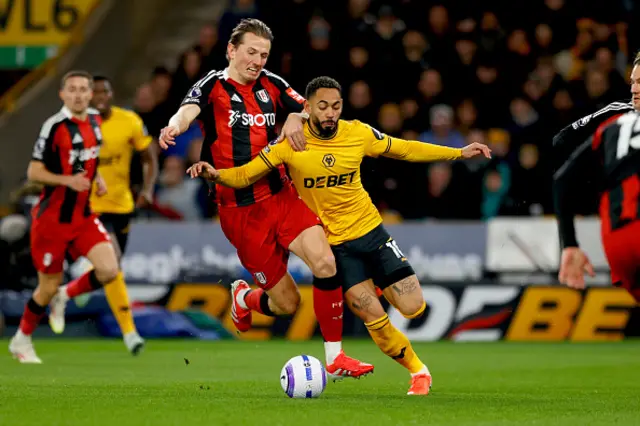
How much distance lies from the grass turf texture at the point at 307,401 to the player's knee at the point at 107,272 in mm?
741

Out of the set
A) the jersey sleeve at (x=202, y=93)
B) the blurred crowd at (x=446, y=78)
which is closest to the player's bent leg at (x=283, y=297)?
the jersey sleeve at (x=202, y=93)

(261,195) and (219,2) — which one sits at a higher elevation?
(219,2)

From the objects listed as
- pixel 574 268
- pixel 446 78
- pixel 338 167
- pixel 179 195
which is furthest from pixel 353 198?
pixel 446 78

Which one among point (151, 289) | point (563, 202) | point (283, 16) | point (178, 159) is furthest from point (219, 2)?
point (563, 202)

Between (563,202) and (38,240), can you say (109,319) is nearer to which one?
(38,240)

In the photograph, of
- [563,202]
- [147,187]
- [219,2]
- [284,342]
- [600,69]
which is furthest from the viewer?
[219,2]

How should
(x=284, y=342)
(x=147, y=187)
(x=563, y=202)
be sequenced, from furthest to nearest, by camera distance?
(x=284, y=342)
(x=147, y=187)
(x=563, y=202)

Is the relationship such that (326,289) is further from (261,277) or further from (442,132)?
(442,132)

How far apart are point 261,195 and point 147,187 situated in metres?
3.82

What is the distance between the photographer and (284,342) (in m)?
14.7

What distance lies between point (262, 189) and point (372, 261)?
3.26ft

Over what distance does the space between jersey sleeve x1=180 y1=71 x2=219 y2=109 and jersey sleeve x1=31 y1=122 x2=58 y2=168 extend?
2929mm

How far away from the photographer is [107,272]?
11.3 metres

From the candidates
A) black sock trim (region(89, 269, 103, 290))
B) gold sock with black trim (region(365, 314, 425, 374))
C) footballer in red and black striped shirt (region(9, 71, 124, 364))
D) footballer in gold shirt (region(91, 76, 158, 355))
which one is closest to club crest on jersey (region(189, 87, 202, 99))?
gold sock with black trim (region(365, 314, 425, 374))
